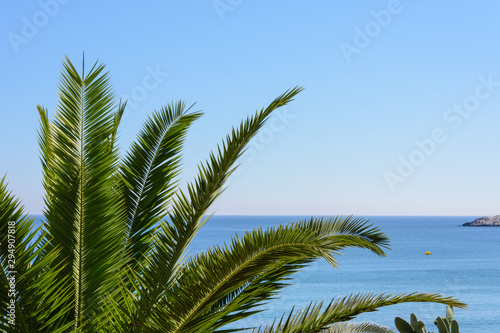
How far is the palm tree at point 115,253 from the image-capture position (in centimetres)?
391

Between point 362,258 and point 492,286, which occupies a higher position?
point 362,258

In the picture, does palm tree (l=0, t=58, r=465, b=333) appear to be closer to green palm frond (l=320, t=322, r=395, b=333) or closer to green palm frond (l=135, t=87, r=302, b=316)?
green palm frond (l=135, t=87, r=302, b=316)

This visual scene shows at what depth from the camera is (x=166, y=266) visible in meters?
4.34

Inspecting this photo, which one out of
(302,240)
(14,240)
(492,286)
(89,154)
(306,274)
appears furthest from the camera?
(306,274)

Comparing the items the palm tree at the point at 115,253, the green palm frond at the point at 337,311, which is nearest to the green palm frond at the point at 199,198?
the palm tree at the point at 115,253

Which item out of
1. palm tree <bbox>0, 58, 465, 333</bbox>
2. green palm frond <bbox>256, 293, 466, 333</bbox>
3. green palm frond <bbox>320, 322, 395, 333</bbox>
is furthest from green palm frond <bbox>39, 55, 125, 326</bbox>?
green palm frond <bbox>320, 322, 395, 333</bbox>

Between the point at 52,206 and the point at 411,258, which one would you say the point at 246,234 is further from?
the point at 411,258

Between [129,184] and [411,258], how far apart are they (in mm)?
66053

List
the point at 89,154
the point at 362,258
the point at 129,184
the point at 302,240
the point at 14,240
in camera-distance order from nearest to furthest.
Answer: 1. the point at 14,240
2. the point at 302,240
3. the point at 89,154
4. the point at 129,184
5. the point at 362,258

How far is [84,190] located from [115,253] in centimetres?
64

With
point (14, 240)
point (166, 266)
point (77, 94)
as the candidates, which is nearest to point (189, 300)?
point (166, 266)

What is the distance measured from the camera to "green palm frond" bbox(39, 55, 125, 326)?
4395 mm

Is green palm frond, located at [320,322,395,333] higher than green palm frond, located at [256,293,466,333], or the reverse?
green palm frond, located at [256,293,466,333]

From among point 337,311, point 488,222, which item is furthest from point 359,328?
point 488,222
